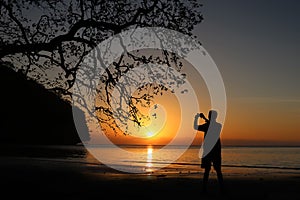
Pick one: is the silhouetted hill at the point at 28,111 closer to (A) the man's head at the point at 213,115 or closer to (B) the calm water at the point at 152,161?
(B) the calm water at the point at 152,161

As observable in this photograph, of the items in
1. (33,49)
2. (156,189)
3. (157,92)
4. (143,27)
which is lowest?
(156,189)

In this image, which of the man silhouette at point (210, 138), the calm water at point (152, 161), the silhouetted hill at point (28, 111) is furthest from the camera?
the calm water at point (152, 161)

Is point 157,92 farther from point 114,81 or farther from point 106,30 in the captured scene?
point 106,30

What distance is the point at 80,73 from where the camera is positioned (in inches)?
635

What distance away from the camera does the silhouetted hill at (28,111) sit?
79.1ft

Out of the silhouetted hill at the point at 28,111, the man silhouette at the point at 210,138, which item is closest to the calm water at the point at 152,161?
the silhouetted hill at the point at 28,111

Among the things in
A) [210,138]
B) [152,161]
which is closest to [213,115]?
[210,138]

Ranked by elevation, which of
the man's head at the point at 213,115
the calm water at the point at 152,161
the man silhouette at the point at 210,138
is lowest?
the calm water at the point at 152,161

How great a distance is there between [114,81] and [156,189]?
4675 mm

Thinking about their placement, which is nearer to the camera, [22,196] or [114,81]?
[22,196]

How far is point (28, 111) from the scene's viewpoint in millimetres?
43094

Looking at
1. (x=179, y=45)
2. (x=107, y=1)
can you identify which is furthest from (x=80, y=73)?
(x=179, y=45)

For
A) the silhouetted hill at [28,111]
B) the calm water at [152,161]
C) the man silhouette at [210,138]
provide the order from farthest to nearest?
the calm water at [152,161]
the silhouetted hill at [28,111]
the man silhouette at [210,138]

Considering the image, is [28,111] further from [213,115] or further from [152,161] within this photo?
[213,115]
